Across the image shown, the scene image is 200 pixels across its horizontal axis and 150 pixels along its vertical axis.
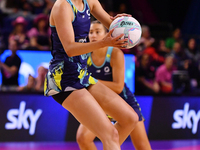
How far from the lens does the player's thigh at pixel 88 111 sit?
7.62 ft

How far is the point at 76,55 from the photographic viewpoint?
2.39 m

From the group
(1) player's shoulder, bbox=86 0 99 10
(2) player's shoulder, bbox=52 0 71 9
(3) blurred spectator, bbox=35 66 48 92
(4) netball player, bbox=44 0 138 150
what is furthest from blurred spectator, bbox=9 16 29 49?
(2) player's shoulder, bbox=52 0 71 9

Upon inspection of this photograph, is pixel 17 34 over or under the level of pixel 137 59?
over

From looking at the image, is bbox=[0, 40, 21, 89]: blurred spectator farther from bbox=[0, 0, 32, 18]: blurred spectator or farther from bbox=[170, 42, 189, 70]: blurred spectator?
bbox=[170, 42, 189, 70]: blurred spectator

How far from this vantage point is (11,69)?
6008mm

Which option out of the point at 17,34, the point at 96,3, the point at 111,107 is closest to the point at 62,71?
the point at 111,107

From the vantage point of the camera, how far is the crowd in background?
6520 mm

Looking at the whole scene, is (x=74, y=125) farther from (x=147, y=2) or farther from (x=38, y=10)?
(x=147, y=2)

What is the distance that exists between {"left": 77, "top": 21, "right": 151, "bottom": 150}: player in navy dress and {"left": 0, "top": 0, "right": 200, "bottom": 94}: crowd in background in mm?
2308

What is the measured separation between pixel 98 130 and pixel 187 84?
461 cm

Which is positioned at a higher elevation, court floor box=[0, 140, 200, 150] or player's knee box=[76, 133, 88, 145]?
player's knee box=[76, 133, 88, 145]

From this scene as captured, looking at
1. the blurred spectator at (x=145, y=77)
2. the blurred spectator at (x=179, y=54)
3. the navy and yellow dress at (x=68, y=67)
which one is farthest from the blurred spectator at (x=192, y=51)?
the navy and yellow dress at (x=68, y=67)

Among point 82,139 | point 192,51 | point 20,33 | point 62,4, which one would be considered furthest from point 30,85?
point 192,51

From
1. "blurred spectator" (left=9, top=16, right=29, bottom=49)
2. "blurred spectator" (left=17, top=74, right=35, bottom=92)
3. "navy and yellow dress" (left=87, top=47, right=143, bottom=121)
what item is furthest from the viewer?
"blurred spectator" (left=9, top=16, right=29, bottom=49)
